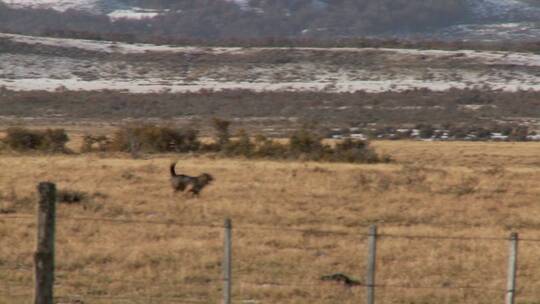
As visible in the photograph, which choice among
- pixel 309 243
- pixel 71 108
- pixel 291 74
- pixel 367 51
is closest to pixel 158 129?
pixel 309 243

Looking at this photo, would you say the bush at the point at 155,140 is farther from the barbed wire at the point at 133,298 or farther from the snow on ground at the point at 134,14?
the snow on ground at the point at 134,14

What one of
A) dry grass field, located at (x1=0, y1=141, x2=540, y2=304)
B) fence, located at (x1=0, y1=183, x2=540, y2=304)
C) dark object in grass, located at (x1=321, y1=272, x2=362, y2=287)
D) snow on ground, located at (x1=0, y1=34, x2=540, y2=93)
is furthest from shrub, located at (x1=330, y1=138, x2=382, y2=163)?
snow on ground, located at (x1=0, y1=34, x2=540, y2=93)

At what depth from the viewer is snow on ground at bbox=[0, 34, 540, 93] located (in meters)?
77.0

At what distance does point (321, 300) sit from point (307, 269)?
219 cm

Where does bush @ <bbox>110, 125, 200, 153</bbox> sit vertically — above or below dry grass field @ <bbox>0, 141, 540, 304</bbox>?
below

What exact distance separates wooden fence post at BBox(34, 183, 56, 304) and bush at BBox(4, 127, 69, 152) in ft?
88.6

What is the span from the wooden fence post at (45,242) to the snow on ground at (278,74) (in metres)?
63.9

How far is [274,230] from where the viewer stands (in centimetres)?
1875

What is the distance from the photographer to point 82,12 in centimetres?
15988

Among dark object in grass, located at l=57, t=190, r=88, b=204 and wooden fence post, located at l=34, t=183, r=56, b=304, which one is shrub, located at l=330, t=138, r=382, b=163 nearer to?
dark object in grass, located at l=57, t=190, r=88, b=204

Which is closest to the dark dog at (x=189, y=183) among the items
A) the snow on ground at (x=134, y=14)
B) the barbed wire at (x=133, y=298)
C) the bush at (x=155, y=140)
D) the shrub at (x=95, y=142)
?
the barbed wire at (x=133, y=298)

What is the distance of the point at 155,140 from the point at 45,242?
29.1 m

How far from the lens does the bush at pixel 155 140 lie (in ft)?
127

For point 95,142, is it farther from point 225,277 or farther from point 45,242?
point 45,242
